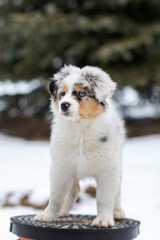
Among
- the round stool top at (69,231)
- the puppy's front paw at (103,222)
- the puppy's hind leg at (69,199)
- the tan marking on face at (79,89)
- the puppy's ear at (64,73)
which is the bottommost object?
the round stool top at (69,231)

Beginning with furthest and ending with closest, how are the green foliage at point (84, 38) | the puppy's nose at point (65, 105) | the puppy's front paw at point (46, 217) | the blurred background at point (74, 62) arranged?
the green foliage at point (84, 38), the blurred background at point (74, 62), the puppy's front paw at point (46, 217), the puppy's nose at point (65, 105)

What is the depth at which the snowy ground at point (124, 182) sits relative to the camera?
5.36m

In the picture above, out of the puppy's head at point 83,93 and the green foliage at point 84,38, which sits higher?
the green foliage at point 84,38

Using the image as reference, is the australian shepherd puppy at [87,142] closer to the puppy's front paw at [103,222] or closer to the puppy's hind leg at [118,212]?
the puppy's front paw at [103,222]

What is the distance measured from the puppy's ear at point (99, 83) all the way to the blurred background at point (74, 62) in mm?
2635

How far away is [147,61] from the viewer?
31.4 ft

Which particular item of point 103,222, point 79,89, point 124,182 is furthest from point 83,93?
point 124,182

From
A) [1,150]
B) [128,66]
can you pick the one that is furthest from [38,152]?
[128,66]

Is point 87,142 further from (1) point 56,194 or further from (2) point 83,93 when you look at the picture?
(1) point 56,194

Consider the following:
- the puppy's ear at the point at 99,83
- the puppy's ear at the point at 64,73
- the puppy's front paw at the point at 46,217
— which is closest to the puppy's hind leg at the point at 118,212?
the puppy's front paw at the point at 46,217

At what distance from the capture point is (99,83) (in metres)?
3.56

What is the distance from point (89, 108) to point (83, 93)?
0.47ft

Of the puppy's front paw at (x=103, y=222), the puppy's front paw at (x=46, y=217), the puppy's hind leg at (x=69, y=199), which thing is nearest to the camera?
the puppy's front paw at (x=103, y=222)

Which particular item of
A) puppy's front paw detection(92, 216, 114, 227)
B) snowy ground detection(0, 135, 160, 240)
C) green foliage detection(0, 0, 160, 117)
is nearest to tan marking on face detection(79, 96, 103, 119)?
puppy's front paw detection(92, 216, 114, 227)
